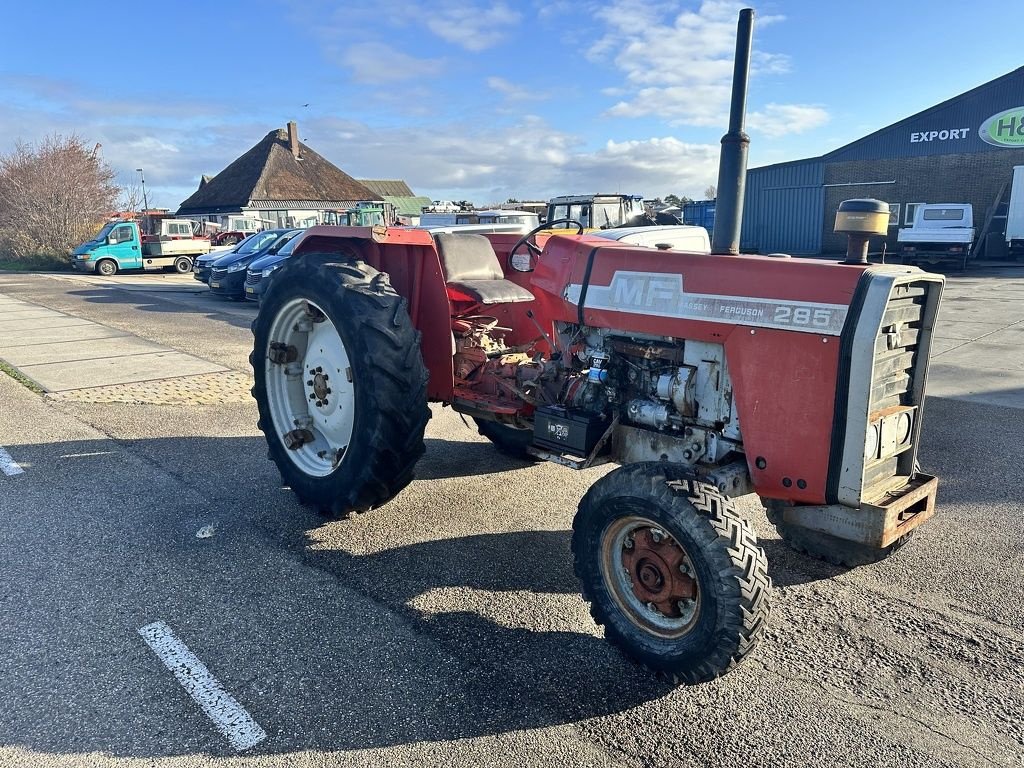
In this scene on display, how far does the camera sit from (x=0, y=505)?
4.33 metres

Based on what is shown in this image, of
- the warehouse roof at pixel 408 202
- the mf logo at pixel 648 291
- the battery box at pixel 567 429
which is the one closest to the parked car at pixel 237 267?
the battery box at pixel 567 429

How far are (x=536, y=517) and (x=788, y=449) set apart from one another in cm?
179

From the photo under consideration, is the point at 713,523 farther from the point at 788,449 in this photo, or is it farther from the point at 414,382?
the point at 414,382

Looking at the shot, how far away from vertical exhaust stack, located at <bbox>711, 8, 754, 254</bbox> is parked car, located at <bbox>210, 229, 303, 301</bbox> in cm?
1395

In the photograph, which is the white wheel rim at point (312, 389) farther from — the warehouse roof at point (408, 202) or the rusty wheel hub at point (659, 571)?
the warehouse roof at point (408, 202)

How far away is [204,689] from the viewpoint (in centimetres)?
268

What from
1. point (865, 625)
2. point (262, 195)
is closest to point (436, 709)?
point (865, 625)

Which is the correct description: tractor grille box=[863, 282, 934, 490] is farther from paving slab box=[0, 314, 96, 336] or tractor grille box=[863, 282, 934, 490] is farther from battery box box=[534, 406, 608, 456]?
paving slab box=[0, 314, 96, 336]

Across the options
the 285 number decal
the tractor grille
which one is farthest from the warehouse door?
the 285 number decal

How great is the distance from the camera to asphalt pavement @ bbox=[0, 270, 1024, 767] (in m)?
2.44

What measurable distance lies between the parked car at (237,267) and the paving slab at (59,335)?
4.13 meters

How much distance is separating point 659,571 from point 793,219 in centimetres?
A: 2891

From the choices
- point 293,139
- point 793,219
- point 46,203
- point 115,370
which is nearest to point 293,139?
point 293,139

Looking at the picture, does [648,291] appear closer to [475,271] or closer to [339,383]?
[475,271]
